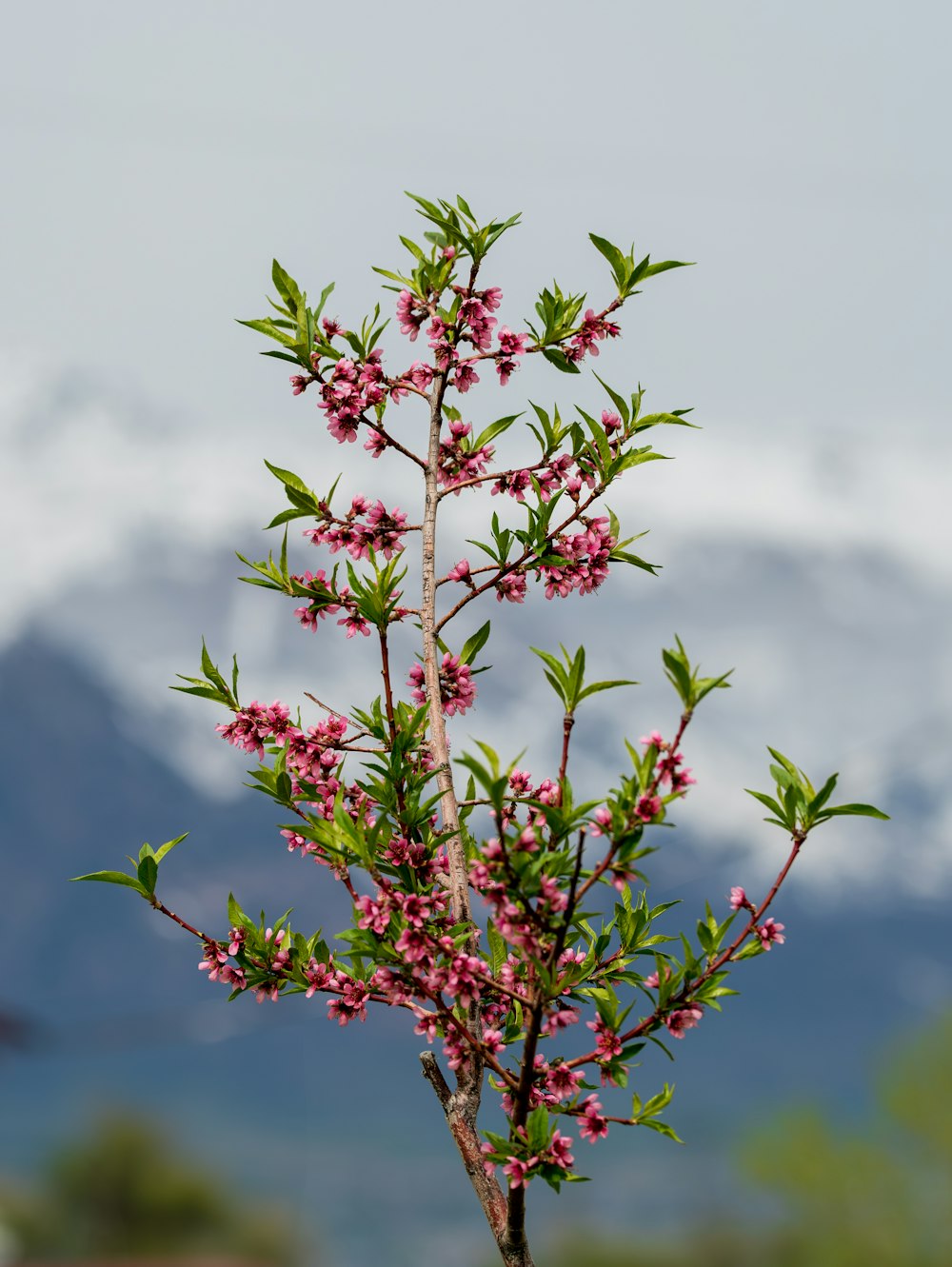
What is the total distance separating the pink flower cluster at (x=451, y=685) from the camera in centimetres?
281

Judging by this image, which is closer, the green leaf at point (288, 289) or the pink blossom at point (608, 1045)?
the pink blossom at point (608, 1045)

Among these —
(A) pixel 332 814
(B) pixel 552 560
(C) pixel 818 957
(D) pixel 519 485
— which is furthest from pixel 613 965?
(C) pixel 818 957

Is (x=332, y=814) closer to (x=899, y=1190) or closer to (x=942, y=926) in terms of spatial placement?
(x=899, y=1190)

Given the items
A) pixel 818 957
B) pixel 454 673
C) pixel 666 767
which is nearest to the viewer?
pixel 666 767

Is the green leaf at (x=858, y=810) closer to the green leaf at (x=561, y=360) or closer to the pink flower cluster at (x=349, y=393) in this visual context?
the green leaf at (x=561, y=360)

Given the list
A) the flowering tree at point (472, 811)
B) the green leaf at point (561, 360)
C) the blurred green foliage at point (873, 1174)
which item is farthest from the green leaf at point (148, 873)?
the blurred green foliage at point (873, 1174)

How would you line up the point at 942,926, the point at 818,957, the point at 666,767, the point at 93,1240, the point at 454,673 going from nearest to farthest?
1. the point at 666,767
2. the point at 454,673
3. the point at 93,1240
4. the point at 818,957
5. the point at 942,926

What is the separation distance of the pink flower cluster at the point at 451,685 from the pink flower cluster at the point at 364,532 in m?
0.30

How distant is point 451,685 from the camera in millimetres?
2830

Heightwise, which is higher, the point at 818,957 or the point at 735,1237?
the point at 818,957

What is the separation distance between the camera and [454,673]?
282 centimetres

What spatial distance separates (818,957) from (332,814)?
6957cm

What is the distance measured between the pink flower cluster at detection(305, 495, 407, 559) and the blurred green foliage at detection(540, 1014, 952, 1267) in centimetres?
2154

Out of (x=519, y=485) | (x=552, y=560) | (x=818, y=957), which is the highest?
(x=818, y=957)
